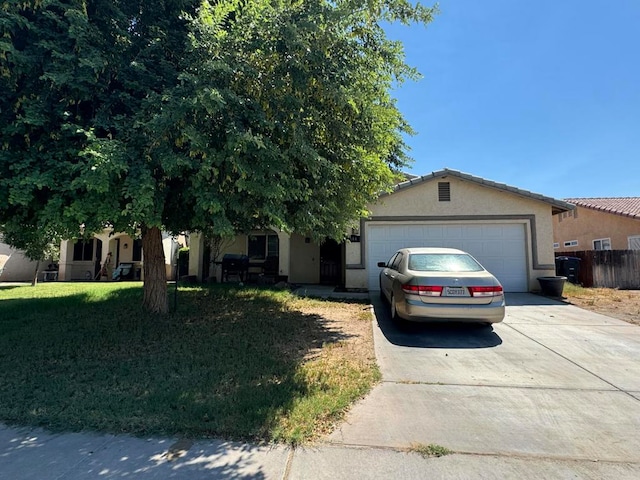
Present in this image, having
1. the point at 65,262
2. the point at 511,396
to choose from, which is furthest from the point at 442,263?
the point at 65,262

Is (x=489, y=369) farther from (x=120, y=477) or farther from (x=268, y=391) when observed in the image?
(x=120, y=477)

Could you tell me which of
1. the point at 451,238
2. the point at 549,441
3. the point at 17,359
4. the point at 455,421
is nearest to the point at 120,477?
Answer: the point at 455,421

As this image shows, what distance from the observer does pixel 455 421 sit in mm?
3557

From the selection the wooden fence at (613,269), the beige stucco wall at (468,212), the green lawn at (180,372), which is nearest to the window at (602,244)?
the wooden fence at (613,269)

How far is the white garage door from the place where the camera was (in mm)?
12094

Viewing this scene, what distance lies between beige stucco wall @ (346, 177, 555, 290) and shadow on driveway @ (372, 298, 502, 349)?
4852 millimetres

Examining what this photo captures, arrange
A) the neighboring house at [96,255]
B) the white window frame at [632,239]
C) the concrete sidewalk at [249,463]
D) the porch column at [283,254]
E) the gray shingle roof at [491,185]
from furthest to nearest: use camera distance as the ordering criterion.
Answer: the neighboring house at [96,255], the white window frame at [632,239], the porch column at [283,254], the gray shingle roof at [491,185], the concrete sidewalk at [249,463]

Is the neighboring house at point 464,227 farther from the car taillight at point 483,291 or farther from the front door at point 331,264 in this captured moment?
the car taillight at point 483,291

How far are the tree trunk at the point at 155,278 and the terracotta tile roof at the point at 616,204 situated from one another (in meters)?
20.5

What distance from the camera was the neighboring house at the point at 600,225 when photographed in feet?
58.0

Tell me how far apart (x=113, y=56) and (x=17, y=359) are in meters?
4.70

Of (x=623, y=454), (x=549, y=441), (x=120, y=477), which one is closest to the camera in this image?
(x=120, y=477)

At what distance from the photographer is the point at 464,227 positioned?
1234cm

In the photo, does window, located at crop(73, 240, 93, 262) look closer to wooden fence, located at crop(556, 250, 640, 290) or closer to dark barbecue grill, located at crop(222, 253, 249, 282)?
dark barbecue grill, located at crop(222, 253, 249, 282)
